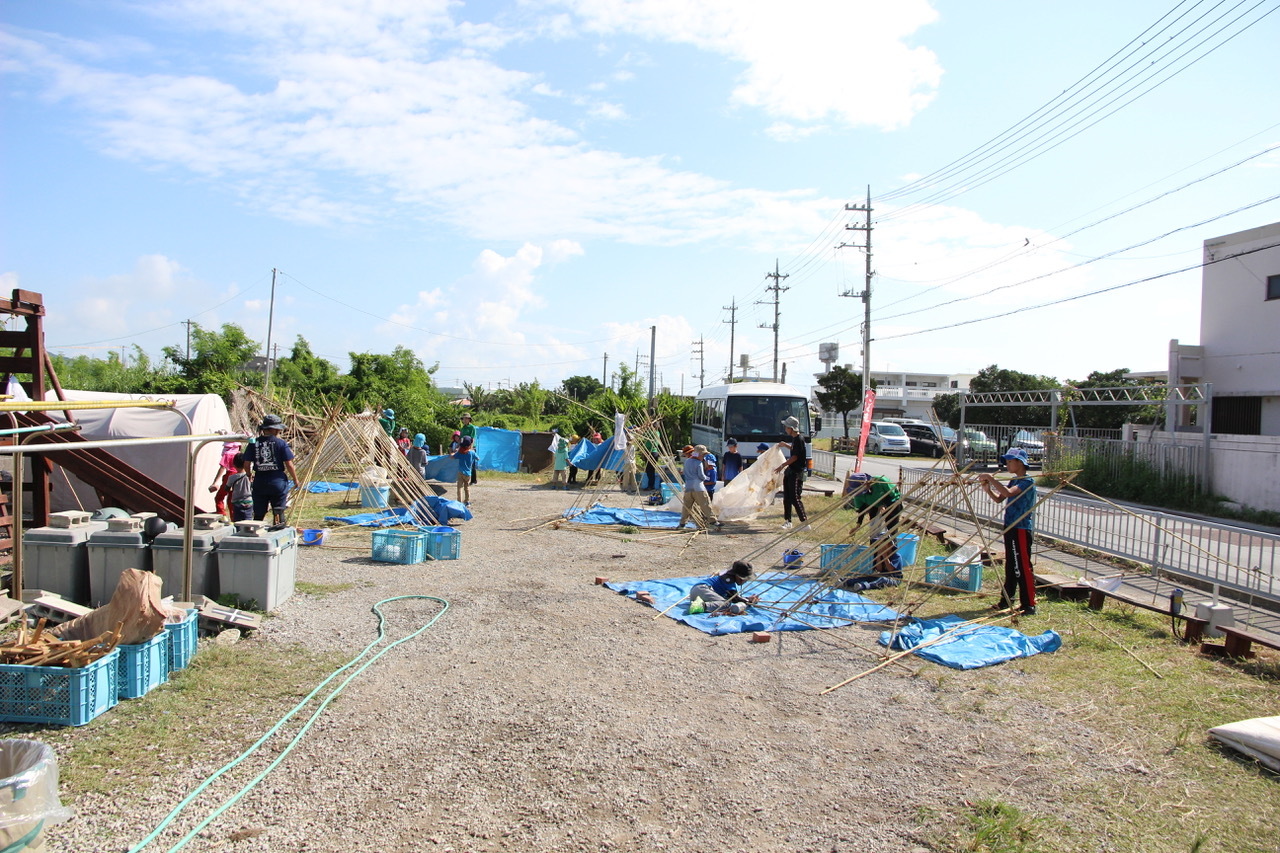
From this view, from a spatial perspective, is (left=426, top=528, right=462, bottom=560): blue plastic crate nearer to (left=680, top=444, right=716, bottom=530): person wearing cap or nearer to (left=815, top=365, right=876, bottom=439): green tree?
(left=680, top=444, right=716, bottom=530): person wearing cap

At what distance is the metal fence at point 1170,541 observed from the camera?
7953 millimetres

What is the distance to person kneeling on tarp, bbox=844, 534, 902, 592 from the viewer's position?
8.55 meters

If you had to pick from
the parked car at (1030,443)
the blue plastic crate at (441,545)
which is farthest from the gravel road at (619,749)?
the parked car at (1030,443)

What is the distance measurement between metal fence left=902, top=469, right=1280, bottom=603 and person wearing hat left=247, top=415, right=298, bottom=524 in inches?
288

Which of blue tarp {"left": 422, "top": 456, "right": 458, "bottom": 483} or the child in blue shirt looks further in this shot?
blue tarp {"left": 422, "top": 456, "right": 458, "bottom": 483}

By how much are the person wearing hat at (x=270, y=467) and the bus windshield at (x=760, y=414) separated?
12.6m

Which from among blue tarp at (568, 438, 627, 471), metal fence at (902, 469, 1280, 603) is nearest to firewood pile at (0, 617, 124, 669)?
metal fence at (902, 469, 1280, 603)

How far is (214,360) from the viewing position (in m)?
27.0

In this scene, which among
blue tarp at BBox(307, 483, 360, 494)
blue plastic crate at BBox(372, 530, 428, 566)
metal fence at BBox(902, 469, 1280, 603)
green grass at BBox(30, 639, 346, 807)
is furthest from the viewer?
blue tarp at BBox(307, 483, 360, 494)

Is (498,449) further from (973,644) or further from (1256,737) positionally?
(1256,737)

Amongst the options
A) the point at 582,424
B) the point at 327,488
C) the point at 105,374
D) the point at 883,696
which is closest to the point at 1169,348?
the point at 582,424

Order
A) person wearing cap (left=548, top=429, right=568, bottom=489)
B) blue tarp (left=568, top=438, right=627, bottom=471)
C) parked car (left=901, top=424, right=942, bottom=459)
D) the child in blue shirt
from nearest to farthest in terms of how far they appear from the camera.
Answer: the child in blue shirt
blue tarp (left=568, top=438, right=627, bottom=471)
person wearing cap (left=548, top=429, right=568, bottom=489)
parked car (left=901, top=424, right=942, bottom=459)

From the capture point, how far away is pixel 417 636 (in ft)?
21.1

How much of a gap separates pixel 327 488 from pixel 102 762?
43.5 feet
